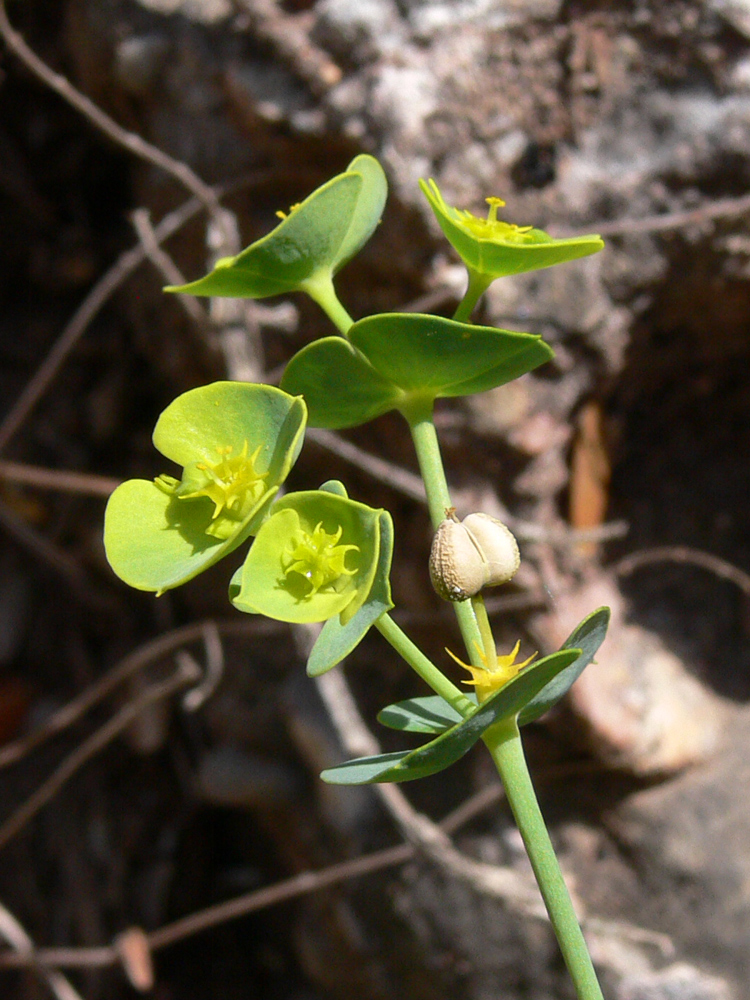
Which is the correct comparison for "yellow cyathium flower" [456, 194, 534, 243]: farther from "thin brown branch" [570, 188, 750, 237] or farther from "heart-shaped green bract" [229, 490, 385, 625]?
"thin brown branch" [570, 188, 750, 237]

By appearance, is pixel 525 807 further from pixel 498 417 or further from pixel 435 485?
pixel 498 417

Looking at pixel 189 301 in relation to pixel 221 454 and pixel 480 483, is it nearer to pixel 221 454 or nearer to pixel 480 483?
pixel 480 483

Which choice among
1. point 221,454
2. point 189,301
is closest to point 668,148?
point 189,301

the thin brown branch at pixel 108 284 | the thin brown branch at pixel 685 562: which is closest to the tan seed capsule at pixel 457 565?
the thin brown branch at pixel 685 562

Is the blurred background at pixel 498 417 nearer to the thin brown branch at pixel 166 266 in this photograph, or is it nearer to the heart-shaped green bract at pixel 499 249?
the thin brown branch at pixel 166 266

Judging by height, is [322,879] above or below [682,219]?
below

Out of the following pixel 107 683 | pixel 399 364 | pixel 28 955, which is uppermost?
pixel 399 364

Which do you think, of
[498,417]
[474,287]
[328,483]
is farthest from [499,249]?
[498,417]
